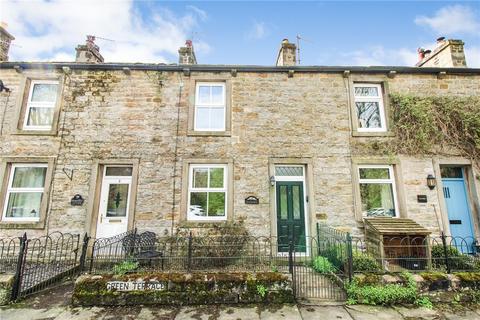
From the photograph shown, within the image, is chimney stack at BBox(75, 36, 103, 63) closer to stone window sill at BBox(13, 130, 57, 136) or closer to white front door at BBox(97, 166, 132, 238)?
stone window sill at BBox(13, 130, 57, 136)

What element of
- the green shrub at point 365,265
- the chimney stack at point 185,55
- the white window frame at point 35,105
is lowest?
the green shrub at point 365,265

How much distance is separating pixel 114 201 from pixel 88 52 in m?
5.61

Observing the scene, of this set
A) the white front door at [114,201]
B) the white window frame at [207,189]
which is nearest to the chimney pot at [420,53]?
the white window frame at [207,189]

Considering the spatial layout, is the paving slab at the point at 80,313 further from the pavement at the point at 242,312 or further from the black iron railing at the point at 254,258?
the black iron railing at the point at 254,258

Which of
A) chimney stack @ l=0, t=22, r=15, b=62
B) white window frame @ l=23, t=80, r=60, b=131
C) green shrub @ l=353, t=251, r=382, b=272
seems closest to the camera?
green shrub @ l=353, t=251, r=382, b=272

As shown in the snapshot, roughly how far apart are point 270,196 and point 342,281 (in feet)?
11.0

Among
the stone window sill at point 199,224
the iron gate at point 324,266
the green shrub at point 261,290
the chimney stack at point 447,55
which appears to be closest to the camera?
the green shrub at point 261,290

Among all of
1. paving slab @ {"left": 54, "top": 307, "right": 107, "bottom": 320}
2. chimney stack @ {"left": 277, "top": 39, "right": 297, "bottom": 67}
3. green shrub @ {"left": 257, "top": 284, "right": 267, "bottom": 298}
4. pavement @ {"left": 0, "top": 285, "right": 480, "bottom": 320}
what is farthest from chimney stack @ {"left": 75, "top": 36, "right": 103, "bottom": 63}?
green shrub @ {"left": 257, "top": 284, "right": 267, "bottom": 298}

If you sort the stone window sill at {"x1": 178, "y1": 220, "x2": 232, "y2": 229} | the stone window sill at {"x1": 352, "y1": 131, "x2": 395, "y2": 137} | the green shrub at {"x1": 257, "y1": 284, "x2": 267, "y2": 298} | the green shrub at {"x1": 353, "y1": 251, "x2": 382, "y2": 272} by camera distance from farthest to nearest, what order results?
the stone window sill at {"x1": 352, "y1": 131, "x2": 395, "y2": 137}, the stone window sill at {"x1": 178, "y1": 220, "x2": 232, "y2": 229}, the green shrub at {"x1": 353, "y1": 251, "x2": 382, "y2": 272}, the green shrub at {"x1": 257, "y1": 284, "x2": 267, "y2": 298}

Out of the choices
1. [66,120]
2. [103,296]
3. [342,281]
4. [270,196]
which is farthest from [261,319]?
[66,120]

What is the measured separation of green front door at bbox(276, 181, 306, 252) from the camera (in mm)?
8123

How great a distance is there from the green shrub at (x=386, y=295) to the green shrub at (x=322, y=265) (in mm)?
1285

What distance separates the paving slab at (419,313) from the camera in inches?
175

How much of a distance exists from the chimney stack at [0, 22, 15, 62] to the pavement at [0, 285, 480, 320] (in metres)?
8.88
